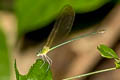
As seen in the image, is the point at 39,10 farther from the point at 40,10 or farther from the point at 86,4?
the point at 86,4

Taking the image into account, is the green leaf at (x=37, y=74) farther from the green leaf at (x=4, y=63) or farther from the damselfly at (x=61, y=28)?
the green leaf at (x=4, y=63)

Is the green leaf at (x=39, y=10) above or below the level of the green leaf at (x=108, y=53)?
below

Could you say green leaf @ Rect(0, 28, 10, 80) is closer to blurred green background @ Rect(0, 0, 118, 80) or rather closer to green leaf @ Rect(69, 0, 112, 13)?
blurred green background @ Rect(0, 0, 118, 80)

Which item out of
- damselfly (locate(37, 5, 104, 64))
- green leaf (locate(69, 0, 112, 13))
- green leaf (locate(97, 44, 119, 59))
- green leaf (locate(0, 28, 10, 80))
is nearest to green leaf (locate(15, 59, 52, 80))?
green leaf (locate(97, 44, 119, 59))

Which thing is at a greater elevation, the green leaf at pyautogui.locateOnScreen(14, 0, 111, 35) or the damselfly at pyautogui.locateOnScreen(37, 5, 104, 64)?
the damselfly at pyautogui.locateOnScreen(37, 5, 104, 64)

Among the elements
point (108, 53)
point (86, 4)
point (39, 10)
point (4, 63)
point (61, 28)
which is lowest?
point (4, 63)

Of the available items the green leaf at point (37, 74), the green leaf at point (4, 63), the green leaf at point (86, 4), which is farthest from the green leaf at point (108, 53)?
the green leaf at point (4, 63)

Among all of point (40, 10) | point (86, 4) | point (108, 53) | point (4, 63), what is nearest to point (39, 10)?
point (40, 10)

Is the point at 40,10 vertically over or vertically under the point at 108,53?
under

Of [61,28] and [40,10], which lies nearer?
[61,28]

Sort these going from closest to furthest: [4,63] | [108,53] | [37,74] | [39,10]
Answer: [108,53] < [37,74] < [39,10] < [4,63]
